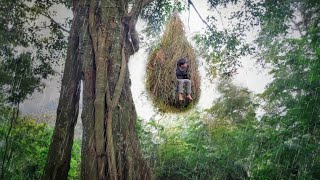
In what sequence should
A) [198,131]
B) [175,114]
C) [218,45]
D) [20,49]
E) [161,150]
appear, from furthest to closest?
1. [198,131]
2. [161,150]
3. [20,49]
4. [218,45]
5. [175,114]

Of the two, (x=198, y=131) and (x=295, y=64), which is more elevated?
(x=295, y=64)

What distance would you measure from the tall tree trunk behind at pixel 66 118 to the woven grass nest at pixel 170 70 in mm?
1242

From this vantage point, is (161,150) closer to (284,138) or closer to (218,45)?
(218,45)

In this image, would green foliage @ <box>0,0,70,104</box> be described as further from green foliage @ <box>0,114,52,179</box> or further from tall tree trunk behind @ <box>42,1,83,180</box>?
tall tree trunk behind @ <box>42,1,83,180</box>

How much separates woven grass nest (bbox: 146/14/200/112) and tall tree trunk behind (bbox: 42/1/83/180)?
1242mm

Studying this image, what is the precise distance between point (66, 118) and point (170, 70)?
1.89 m

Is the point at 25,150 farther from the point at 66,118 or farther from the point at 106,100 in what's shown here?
the point at 106,100

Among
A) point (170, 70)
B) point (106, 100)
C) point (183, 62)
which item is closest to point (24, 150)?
point (170, 70)

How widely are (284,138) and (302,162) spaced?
0.62 meters

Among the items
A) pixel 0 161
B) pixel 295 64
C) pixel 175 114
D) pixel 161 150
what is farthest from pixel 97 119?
pixel 0 161

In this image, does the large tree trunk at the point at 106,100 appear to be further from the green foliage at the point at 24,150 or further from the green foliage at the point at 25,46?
the green foliage at the point at 24,150

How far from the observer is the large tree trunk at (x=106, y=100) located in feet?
13.2

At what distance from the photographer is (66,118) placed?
534 cm

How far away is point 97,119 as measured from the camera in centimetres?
407
